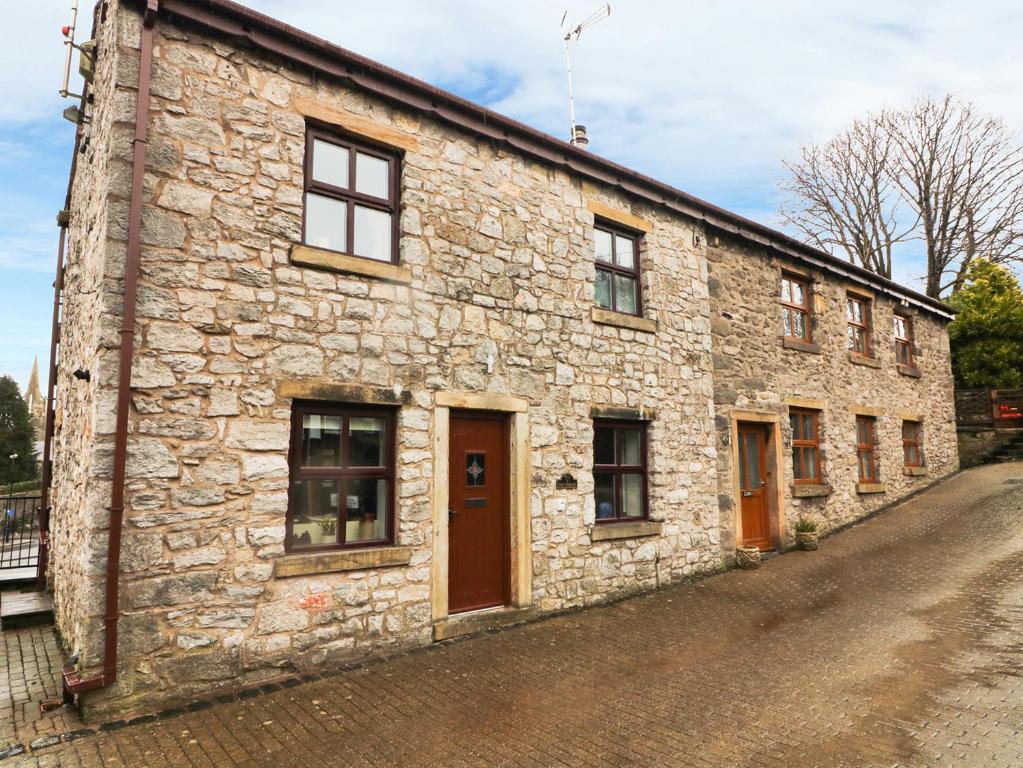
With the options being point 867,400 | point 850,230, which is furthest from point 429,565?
point 850,230

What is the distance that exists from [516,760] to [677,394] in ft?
19.8

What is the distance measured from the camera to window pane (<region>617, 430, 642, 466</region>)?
852cm

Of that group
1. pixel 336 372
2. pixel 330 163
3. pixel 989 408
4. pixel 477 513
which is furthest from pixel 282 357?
pixel 989 408

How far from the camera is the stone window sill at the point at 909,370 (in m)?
14.3

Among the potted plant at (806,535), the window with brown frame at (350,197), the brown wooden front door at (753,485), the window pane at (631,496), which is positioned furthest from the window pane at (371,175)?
the potted plant at (806,535)

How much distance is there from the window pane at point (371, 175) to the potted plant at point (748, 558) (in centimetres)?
724

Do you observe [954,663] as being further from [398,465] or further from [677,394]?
[398,465]

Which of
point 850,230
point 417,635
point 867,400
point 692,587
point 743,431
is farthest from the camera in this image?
point 850,230

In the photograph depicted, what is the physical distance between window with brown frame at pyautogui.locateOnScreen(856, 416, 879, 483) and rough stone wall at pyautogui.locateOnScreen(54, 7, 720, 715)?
24.2 feet

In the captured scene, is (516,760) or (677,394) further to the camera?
(677,394)

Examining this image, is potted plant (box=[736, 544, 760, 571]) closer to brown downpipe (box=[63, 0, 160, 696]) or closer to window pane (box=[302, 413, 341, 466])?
window pane (box=[302, 413, 341, 466])

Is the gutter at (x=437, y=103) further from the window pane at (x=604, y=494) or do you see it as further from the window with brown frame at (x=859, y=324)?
the window pane at (x=604, y=494)

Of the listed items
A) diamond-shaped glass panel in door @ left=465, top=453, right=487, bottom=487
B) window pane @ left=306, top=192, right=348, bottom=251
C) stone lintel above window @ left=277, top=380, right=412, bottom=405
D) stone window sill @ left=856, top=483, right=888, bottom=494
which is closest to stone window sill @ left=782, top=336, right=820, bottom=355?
stone window sill @ left=856, top=483, right=888, bottom=494

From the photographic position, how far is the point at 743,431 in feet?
34.0
